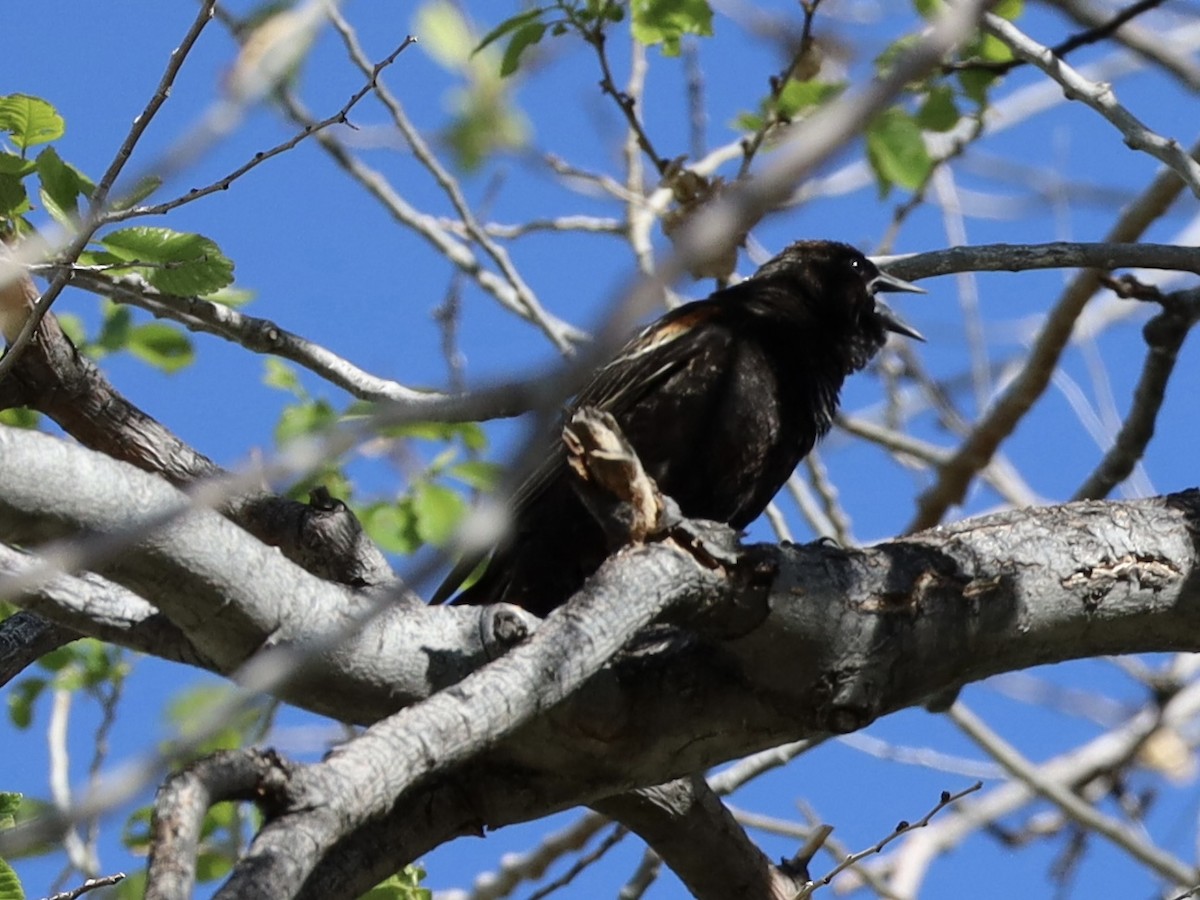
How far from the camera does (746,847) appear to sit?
369 centimetres

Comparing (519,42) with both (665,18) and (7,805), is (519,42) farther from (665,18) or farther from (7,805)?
(7,805)

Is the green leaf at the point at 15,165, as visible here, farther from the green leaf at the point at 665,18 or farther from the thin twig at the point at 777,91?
the thin twig at the point at 777,91

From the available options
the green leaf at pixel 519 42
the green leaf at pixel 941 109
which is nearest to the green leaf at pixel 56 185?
the green leaf at pixel 519 42

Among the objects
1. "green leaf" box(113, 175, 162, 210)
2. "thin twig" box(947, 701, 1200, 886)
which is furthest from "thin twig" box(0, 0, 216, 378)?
"thin twig" box(947, 701, 1200, 886)

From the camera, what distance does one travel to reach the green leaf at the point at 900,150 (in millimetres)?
5387

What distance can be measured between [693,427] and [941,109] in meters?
1.63

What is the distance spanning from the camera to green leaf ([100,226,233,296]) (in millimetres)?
3191

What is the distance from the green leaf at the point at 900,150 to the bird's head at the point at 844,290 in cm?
31

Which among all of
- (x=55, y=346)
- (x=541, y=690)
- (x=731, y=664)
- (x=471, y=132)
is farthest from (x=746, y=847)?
(x=471, y=132)

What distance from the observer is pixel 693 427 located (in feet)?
14.9

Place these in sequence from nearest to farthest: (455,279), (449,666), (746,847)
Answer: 1. (449,666)
2. (746,847)
3. (455,279)

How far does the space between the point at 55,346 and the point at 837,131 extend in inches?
96.2

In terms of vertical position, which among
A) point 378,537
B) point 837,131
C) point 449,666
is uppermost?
point 378,537

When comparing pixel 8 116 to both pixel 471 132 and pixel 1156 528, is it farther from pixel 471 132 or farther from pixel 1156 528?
pixel 471 132
